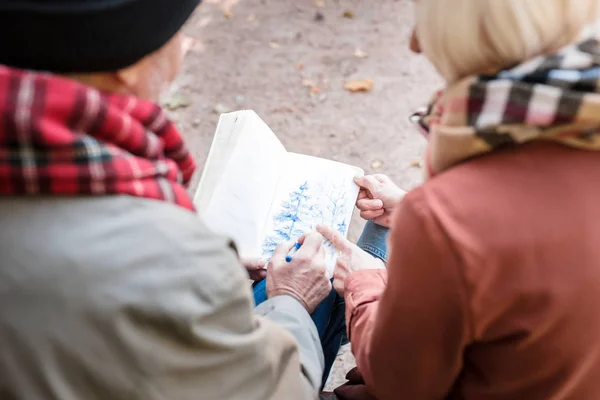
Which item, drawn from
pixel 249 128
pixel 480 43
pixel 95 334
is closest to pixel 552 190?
pixel 480 43

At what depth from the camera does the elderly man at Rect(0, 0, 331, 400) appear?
25.0 inches

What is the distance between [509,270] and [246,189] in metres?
0.74

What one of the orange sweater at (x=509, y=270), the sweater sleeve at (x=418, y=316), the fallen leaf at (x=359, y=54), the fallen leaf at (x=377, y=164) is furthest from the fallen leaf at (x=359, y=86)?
the orange sweater at (x=509, y=270)

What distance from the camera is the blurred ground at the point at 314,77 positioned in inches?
100

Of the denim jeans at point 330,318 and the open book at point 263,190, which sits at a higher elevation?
the open book at point 263,190

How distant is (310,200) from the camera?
148 cm

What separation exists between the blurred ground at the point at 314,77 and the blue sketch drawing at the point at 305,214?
2.37 feet

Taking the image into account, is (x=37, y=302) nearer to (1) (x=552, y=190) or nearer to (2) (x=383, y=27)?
(1) (x=552, y=190)

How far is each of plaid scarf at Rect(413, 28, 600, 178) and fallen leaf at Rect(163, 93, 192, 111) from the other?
2.09m

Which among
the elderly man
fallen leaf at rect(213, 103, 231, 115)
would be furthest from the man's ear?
fallen leaf at rect(213, 103, 231, 115)

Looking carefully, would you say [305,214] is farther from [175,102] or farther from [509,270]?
[175,102]

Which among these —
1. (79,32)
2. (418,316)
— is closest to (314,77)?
(418,316)

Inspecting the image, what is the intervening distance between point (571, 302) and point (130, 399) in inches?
23.1

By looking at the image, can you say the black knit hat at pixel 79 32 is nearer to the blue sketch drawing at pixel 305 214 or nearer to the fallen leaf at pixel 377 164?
the blue sketch drawing at pixel 305 214
